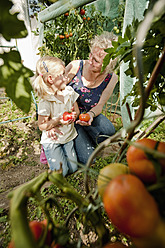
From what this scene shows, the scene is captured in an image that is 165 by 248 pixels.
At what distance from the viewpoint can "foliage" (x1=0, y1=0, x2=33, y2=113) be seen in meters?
0.35

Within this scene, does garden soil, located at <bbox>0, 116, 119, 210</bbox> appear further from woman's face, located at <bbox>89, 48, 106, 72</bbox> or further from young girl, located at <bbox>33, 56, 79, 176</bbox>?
woman's face, located at <bbox>89, 48, 106, 72</bbox>

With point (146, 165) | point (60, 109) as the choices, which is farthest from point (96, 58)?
point (146, 165)

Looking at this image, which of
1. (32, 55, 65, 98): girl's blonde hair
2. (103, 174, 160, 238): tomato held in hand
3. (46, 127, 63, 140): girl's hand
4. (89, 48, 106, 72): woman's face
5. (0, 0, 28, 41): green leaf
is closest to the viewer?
(103, 174, 160, 238): tomato held in hand

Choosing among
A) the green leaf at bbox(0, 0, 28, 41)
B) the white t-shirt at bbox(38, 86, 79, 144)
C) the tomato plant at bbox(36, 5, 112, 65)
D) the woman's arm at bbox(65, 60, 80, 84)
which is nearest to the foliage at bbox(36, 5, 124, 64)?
→ the tomato plant at bbox(36, 5, 112, 65)

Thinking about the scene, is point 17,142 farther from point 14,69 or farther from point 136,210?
point 136,210

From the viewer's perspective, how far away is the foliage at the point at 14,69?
0.35 m

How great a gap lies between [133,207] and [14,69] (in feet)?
1.27

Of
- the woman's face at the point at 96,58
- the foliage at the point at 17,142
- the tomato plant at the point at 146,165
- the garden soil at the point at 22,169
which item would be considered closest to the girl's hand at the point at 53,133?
the garden soil at the point at 22,169

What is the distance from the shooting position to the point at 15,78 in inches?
15.3

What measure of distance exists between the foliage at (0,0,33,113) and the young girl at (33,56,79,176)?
1.33m

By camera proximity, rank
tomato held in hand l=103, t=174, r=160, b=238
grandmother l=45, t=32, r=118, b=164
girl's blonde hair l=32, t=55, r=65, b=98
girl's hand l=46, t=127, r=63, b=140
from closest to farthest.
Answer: tomato held in hand l=103, t=174, r=160, b=238 < girl's blonde hair l=32, t=55, r=65, b=98 < girl's hand l=46, t=127, r=63, b=140 < grandmother l=45, t=32, r=118, b=164

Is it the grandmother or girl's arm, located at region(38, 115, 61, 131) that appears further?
the grandmother

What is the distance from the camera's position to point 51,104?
5.96ft

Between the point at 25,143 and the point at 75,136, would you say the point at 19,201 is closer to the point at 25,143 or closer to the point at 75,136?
the point at 75,136
